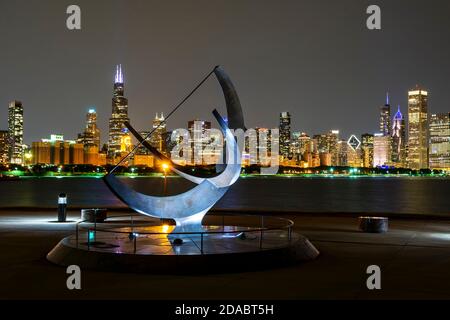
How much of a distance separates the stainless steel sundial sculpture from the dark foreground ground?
1.99 m

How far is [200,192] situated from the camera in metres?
12.4

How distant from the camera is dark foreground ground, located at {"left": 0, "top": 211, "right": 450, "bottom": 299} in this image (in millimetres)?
7945

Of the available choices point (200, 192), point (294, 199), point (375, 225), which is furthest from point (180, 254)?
point (294, 199)

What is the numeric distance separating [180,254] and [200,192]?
2793mm

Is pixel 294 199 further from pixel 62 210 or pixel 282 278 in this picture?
pixel 282 278

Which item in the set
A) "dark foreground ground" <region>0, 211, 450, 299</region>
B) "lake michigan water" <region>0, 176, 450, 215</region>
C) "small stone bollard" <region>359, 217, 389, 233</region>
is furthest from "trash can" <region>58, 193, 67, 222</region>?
"small stone bollard" <region>359, 217, 389, 233</region>

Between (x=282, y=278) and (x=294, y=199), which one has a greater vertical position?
(x=282, y=278)

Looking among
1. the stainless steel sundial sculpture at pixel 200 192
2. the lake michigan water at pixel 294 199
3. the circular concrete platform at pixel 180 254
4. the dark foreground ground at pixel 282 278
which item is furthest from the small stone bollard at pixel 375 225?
the lake michigan water at pixel 294 199

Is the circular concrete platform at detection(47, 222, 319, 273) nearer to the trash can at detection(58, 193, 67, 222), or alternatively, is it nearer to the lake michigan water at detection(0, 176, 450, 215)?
the trash can at detection(58, 193, 67, 222)
